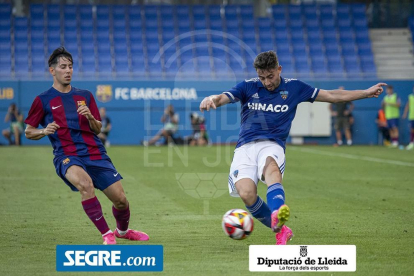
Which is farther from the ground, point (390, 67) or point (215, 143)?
point (390, 67)

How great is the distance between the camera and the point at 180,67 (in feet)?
107

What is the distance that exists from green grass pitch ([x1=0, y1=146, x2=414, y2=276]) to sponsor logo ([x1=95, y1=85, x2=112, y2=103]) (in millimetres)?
9695

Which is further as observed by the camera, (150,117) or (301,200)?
(150,117)

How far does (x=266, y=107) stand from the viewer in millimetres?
8266

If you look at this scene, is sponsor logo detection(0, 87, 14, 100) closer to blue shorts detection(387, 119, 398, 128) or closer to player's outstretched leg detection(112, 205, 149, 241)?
blue shorts detection(387, 119, 398, 128)

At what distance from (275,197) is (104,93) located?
2371 centimetres

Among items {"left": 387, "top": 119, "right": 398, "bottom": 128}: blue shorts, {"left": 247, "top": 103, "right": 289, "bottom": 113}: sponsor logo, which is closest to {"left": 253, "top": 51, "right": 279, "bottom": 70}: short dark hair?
{"left": 247, "top": 103, "right": 289, "bottom": 113}: sponsor logo

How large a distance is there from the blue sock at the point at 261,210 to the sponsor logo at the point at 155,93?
22844 millimetres

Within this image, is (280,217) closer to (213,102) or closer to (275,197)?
(275,197)

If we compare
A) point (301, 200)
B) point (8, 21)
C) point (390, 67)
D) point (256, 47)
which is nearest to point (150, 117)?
point (256, 47)

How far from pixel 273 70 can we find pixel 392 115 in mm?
22184

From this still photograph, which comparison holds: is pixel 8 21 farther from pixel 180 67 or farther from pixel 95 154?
pixel 95 154

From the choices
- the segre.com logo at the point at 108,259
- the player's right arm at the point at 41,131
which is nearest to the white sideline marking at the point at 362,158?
the player's right arm at the point at 41,131

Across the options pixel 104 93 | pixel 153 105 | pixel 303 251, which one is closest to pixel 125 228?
pixel 303 251
